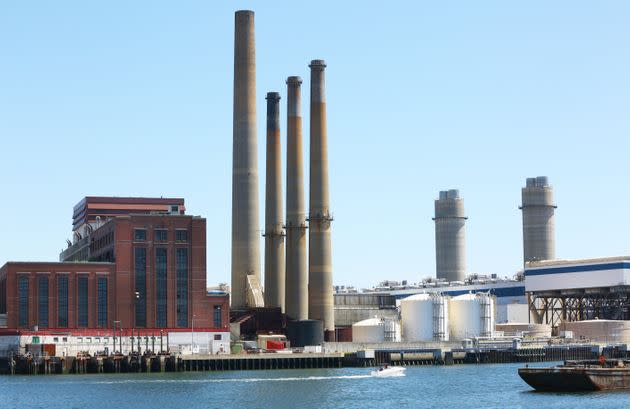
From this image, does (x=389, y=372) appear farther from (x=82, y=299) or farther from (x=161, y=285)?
(x=82, y=299)

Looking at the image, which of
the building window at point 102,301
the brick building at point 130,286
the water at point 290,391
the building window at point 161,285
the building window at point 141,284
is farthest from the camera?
the building window at point 161,285

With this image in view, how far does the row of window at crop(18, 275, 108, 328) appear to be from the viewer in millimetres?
171000

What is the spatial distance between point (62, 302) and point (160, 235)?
48.7 feet

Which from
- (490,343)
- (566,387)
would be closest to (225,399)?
(566,387)

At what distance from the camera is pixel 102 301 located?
17438 cm

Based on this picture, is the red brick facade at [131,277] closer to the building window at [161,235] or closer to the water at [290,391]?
the building window at [161,235]

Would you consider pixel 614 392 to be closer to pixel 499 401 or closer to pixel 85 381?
pixel 499 401

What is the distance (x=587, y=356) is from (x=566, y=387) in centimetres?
7571

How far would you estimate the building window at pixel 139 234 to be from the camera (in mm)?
176825

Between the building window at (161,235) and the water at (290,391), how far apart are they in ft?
74.7

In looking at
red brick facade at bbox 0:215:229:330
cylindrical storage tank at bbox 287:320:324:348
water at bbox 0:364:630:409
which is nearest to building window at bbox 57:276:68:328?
red brick facade at bbox 0:215:229:330

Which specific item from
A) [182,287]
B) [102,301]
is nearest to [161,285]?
[182,287]

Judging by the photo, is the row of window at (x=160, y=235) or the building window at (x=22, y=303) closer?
the building window at (x=22, y=303)

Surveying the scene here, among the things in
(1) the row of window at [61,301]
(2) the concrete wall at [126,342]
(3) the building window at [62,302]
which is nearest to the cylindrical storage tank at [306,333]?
(2) the concrete wall at [126,342]
